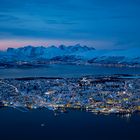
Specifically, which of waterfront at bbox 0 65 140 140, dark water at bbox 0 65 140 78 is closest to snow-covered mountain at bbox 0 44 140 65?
dark water at bbox 0 65 140 78

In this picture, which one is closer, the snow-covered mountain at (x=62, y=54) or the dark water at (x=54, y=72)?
the dark water at (x=54, y=72)

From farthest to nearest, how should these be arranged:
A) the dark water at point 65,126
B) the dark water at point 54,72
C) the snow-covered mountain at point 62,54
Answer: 1. the snow-covered mountain at point 62,54
2. the dark water at point 54,72
3. the dark water at point 65,126

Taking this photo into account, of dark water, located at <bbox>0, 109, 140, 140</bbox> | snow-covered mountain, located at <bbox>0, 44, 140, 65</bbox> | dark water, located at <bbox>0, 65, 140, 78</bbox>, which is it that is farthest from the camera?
snow-covered mountain, located at <bbox>0, 44, 140, 65</bbox>

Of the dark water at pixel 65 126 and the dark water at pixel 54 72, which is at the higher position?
the dark water at pixel 54 72

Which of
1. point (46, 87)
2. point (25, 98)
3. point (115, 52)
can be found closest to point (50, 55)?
point (115, 52)

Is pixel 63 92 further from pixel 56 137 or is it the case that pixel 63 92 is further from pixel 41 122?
pixel 56 137

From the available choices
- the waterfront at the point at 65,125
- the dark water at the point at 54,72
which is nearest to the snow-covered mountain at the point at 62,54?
the dark water at the point at 54,72

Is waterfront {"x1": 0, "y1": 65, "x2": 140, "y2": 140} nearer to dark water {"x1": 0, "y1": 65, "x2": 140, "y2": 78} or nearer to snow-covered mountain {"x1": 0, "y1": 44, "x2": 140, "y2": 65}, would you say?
dark water {"x1": 0, "y1": 65, "x2": 140, "y2": 78}

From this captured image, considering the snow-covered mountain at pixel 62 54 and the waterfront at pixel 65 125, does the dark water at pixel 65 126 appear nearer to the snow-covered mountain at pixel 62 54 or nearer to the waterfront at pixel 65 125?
the waterfront at pixel 65 125

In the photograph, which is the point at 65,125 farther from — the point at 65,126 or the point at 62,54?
the point at 62,54

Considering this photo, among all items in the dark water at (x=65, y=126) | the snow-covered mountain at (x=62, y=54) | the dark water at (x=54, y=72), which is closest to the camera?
the dark water at (x=65, y=126)
